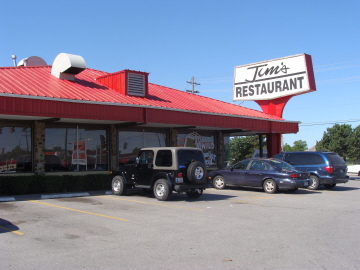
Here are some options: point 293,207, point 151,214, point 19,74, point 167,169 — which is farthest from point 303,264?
point 19,74

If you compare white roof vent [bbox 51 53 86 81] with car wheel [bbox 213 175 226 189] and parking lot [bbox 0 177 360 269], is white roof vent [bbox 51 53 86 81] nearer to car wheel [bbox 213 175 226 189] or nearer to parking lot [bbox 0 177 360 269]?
parking lot [bbox 0 177 360 269]

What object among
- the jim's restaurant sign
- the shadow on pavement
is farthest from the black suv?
the jim's restaurant sign

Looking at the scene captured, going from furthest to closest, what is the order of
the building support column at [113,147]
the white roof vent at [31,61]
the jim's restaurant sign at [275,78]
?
the jim's restaurant sign at [275,78], the white roof vent at [31,61], the building support column at [113,147]

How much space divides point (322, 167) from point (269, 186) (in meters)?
3.04

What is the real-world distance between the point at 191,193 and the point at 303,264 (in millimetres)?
8067

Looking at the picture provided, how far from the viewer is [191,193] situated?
44.9 feet

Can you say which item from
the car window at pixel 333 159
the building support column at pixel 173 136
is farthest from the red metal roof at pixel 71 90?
the car window at pixel 333 159

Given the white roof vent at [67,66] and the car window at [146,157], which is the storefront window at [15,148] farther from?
the car window at [146,157]

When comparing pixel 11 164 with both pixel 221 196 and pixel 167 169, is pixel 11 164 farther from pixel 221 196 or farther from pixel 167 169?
pixel 221 196

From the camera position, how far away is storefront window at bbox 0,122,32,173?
15.6 meters

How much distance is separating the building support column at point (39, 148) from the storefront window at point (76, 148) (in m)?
0.36

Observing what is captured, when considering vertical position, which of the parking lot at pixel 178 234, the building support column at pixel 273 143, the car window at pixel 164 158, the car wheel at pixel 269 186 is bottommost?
the parking lot at pixel 178 234

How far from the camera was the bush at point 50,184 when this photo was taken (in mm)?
14102

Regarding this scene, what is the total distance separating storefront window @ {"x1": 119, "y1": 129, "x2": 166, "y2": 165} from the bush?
2.65 m
